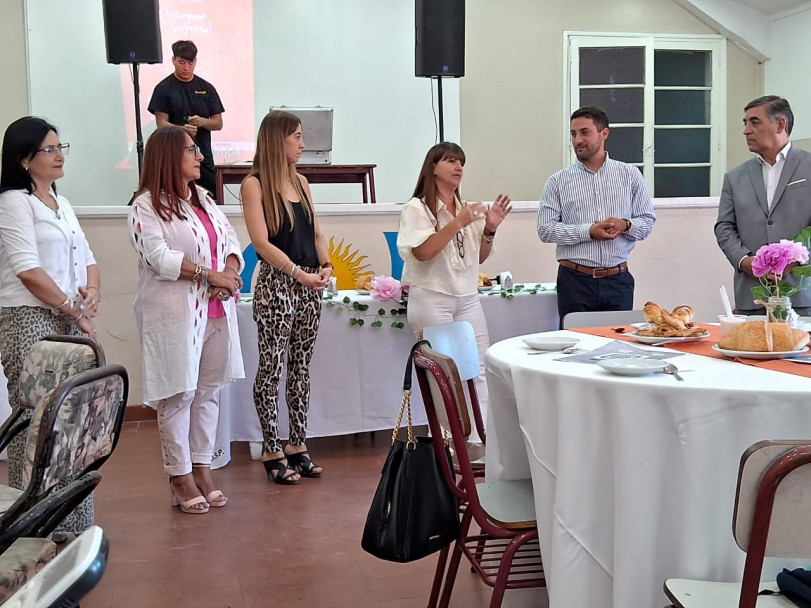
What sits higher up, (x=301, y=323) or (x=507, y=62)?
(x=507, y=62)

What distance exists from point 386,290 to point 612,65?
5.98 m

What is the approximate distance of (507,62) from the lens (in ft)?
28.4

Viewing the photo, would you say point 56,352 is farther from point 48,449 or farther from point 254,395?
point 254,395

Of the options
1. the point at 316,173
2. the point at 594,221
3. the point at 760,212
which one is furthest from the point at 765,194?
the point at 316,173

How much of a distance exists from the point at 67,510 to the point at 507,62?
7.73m

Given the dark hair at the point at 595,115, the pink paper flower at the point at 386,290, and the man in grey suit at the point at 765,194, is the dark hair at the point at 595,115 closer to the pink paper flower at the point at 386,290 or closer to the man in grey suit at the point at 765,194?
the man in grey suit at the point at 765,194

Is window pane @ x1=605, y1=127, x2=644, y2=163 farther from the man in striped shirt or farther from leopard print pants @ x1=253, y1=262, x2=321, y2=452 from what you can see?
leopard print pants @ x1=253, y1=262, x2=321, y2=452

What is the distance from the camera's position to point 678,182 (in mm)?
9148

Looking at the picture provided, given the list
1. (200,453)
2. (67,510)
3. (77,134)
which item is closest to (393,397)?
(200,453)

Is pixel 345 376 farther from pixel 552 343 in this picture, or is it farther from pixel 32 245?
pixel 552 343

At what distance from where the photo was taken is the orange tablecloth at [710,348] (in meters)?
2.00

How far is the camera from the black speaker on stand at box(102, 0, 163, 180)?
18.9ft

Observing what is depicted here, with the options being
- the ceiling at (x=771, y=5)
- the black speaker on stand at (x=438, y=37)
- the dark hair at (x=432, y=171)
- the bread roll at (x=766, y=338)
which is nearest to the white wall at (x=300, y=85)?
the black speaker on stand at (x=438, y=37)

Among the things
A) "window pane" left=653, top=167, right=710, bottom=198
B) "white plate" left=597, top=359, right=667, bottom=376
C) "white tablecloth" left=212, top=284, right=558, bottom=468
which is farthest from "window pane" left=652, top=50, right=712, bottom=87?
"white plate" left=597, top=359, right=667, bottom=376
